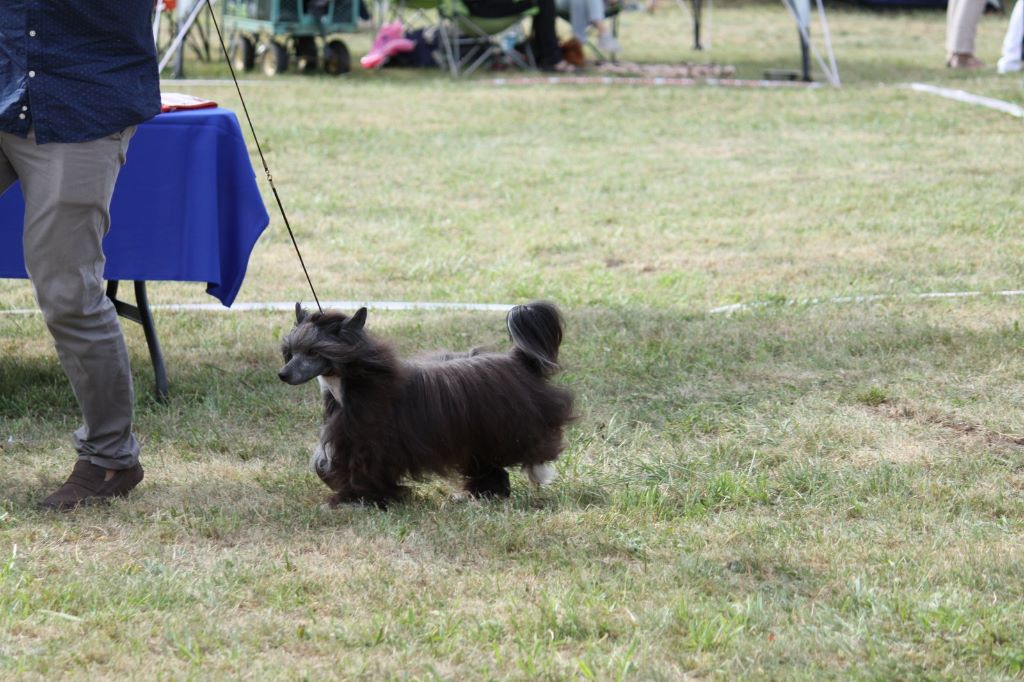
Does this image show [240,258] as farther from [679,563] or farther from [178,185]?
[679,563]

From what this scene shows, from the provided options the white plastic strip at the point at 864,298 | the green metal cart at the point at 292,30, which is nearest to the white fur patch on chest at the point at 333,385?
the white plastic strip at the point at 864,298

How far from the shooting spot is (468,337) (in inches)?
226

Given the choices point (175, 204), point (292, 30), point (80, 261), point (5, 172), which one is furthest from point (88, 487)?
point (292, 30)

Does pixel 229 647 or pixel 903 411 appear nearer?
pixel 229 647

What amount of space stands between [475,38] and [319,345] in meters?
13.0

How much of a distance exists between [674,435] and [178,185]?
202 centimetres

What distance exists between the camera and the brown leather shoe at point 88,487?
3.80 metres

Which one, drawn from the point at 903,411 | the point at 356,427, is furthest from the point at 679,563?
the point at 903,411

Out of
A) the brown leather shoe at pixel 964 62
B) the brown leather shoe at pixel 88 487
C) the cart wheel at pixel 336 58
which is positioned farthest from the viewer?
the brown leather shoe at pixel 964 62

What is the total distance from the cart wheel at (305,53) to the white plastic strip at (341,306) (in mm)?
9581

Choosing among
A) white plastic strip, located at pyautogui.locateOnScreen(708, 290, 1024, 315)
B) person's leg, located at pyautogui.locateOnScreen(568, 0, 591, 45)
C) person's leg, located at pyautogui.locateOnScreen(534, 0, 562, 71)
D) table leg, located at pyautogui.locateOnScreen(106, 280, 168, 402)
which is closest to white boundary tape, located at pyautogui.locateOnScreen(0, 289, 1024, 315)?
white plastic strip, located at pyautogui.locateOnScreen(708, 290, 1024, 315)

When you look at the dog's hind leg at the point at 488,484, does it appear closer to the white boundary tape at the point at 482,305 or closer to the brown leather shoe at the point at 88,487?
the brown leather shoe at the point at 88,487

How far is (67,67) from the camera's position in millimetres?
3537

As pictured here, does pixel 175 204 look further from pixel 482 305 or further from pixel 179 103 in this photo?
pixel 482 305
